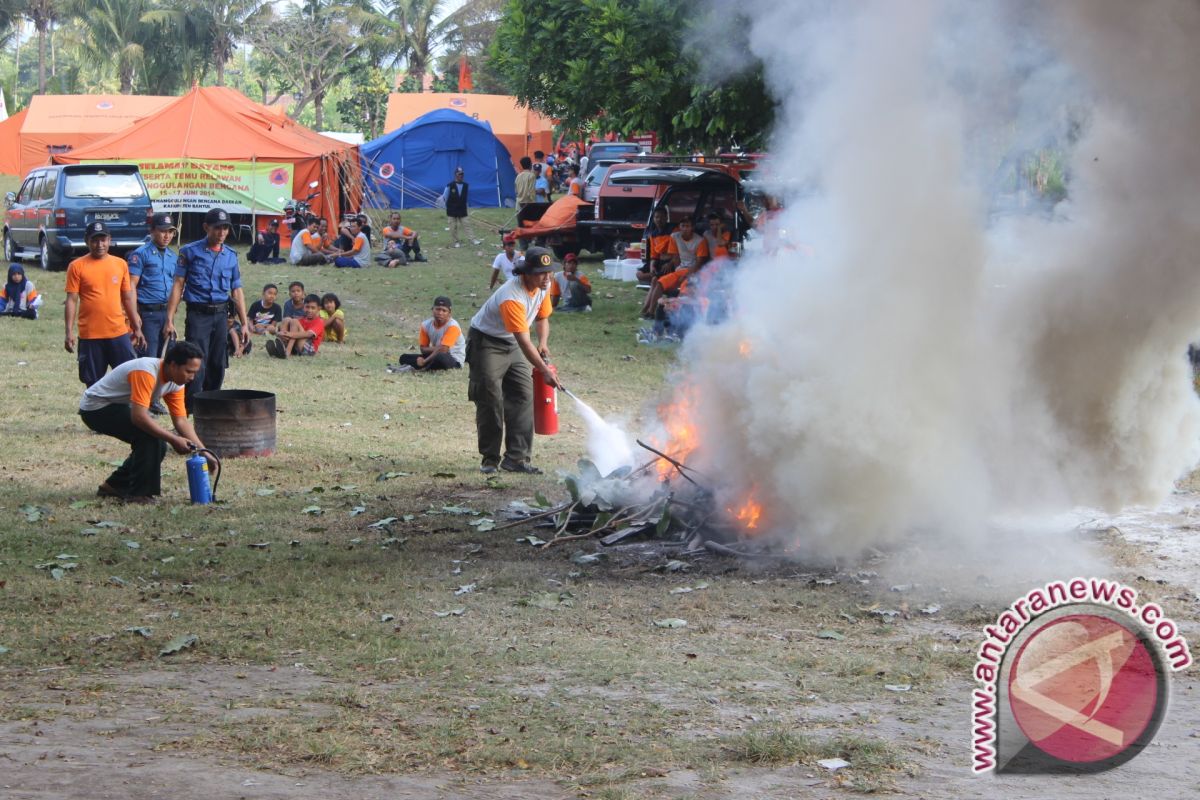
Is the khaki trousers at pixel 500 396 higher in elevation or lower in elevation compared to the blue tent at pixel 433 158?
lower

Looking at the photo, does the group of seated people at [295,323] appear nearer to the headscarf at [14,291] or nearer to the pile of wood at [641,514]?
the headscarf at [14,291]

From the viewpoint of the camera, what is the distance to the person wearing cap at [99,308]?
1088 centimetres

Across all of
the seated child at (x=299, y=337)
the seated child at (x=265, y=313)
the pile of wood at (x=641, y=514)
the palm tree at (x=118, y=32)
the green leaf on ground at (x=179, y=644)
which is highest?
the palm tree at (x=118, y=32)

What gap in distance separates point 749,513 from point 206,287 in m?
5.32

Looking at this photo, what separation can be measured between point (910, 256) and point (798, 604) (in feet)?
6.94

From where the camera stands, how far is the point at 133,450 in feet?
29.2

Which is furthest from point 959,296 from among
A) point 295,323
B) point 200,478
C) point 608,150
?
point 608,150

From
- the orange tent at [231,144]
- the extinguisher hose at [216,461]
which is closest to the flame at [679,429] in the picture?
the extinguisher hose at [216,461]

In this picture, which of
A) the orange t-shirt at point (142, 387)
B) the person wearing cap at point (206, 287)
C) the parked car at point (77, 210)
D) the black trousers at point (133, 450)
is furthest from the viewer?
the parked car at point (77, 210)

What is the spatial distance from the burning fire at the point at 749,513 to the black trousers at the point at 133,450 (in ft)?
12.7

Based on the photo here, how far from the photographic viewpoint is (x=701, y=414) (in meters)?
8.26

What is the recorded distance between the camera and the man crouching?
8359mm

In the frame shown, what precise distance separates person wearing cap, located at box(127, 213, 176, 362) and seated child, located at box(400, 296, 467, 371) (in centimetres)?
375

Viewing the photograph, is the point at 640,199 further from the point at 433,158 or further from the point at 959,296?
the point at 959,296
